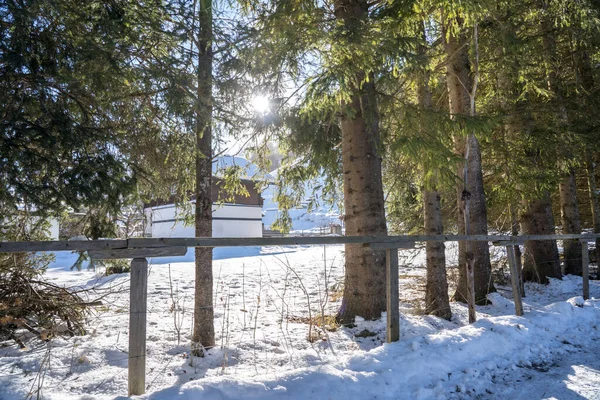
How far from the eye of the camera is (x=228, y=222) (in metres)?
31.2

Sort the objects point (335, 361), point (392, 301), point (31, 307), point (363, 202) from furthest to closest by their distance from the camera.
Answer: point (363, 202) < point (31, 307) < point (392, 301) < point (335, 361)

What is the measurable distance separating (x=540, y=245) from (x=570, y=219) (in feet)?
4.20

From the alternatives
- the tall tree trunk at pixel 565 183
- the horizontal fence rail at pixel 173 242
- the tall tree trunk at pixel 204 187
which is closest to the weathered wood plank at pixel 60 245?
the horizontal fence rail at pixel 173 242

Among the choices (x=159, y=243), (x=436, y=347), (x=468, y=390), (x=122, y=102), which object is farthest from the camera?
(x=122, y=102)

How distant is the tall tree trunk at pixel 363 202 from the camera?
229 inches

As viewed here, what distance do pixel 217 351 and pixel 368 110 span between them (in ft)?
13.7

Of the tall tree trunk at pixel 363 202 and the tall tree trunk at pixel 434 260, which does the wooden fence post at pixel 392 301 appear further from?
the tall tree trunk at pixel 434 260

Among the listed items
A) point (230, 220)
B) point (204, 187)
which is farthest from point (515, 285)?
point (230, 220)

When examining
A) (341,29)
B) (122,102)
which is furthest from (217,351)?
(341,29)

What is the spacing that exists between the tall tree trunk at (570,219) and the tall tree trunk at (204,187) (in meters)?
10.3

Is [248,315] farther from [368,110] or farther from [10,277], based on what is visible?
[368,110]

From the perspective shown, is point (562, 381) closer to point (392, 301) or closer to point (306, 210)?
point (392, 301)

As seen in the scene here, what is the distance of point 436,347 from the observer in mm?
4270

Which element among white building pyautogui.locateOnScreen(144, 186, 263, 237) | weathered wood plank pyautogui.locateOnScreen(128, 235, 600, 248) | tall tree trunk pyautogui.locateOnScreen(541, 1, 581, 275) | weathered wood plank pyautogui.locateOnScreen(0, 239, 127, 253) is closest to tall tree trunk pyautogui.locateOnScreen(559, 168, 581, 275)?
tall tree trunk pyautogui.locateOnScreen(541, 1, 581, 275)
